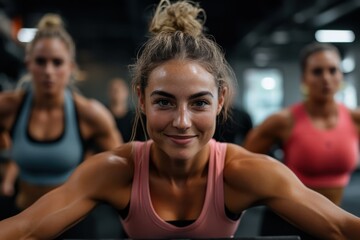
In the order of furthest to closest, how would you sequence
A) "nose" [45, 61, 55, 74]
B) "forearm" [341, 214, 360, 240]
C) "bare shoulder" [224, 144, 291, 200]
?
"nose" [45, 61, 55, 74], "bare shoulder" [224, 144, 291, 200], "forearm" [341, 214, 360, 240]

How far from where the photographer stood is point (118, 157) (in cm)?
138

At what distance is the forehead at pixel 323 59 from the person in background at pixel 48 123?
3.42ft

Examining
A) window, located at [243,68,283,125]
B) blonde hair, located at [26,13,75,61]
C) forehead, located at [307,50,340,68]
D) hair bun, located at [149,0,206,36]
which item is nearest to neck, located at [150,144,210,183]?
hair bun, located at [149,0,206,36]

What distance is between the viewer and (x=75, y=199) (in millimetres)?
1285

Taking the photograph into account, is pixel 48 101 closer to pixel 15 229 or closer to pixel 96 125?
pixel 96 125

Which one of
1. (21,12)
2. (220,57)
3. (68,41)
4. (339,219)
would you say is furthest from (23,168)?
(21,12)

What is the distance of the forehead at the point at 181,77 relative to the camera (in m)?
1.21

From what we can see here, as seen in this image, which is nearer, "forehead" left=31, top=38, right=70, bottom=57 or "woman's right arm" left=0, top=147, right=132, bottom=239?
"woman's right arm" left=0, top=147, right=132, bottom=239

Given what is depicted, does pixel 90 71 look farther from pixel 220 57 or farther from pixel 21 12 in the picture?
pixel 220 57

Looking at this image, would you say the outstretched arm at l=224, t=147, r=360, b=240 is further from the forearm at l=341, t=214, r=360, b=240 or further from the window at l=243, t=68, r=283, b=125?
the window at l=243, t=68, r=283, b=125

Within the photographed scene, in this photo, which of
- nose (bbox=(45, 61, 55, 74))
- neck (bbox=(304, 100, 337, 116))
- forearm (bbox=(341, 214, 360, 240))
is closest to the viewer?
forearm (bbox=(341, 214, 360, 240))

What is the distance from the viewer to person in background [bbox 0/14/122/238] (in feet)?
6.88

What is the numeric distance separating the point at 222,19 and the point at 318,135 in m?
4.38

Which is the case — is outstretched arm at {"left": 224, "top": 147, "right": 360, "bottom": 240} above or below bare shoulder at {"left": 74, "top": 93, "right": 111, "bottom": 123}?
below
